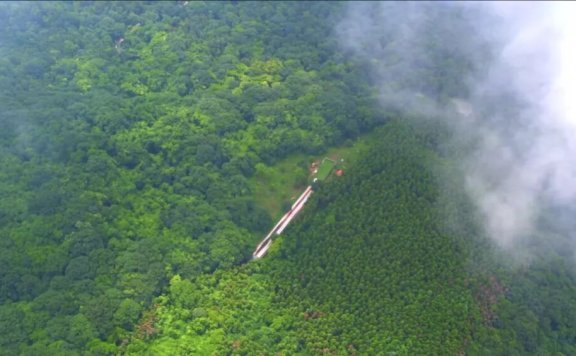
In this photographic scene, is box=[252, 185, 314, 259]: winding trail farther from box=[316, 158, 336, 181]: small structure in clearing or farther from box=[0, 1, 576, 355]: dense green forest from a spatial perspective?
box=[316, 158, 336, 181]: small structure in clearing

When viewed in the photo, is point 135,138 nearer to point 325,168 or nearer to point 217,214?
point 217,214

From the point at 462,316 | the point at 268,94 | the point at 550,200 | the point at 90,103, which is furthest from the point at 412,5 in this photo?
the point at 462,316

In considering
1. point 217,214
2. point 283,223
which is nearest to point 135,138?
point 217,214

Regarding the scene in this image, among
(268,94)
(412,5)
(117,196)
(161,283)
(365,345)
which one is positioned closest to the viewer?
(365,345)

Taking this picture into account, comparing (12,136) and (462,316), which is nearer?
(462,316)

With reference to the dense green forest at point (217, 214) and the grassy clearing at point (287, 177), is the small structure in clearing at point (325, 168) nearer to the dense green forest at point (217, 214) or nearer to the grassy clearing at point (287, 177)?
the grassy clearing at point (287, 177)

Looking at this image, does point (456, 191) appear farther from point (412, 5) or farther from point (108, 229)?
point (412, 5)
